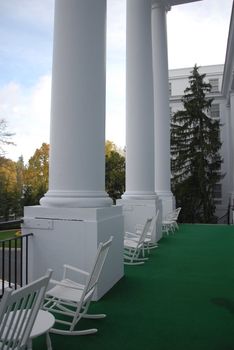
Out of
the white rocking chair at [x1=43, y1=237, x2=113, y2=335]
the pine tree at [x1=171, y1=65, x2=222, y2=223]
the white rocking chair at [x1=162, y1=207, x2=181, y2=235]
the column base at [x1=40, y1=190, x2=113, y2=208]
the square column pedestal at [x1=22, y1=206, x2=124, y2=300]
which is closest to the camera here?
the white rocking chair at [x1=43, y1=237, x2=113, y2=335]

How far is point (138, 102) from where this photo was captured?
456 inches

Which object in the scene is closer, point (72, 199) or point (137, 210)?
point (72, 199)

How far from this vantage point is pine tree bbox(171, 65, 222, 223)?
3080cm

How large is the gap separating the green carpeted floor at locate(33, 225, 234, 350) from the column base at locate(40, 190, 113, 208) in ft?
5.52

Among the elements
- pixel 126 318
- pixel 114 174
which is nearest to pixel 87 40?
pixel 126 318

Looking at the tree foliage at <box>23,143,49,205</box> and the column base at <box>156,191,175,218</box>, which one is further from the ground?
the tree foliage at <box>23,143,49,205</box>

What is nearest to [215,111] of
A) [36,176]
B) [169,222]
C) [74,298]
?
[36,176]

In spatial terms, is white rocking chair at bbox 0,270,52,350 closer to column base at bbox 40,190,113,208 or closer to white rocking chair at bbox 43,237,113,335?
white rocking chair at bbox 43,237,113,335

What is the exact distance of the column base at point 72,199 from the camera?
594cm

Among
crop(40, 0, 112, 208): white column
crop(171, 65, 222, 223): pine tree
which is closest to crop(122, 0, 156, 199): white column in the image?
crop(40, 0, 112, 208): white column

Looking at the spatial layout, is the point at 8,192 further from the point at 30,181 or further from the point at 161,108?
the point at 161,108

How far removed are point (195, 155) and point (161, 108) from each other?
16.1 meters

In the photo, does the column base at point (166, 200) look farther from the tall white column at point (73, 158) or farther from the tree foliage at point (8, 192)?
the tree foliage at point (8, 192)

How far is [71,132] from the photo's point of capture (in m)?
6.03
